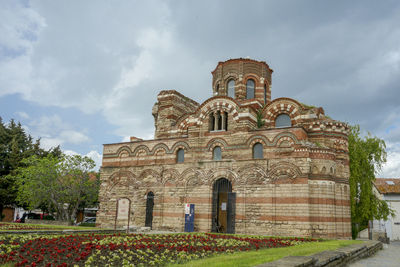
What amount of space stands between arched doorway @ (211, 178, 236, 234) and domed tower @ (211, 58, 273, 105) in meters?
8.00

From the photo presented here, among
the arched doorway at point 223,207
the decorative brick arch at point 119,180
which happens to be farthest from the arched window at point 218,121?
the decorative brick arch at point 119,180

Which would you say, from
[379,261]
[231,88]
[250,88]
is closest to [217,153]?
[231,88]

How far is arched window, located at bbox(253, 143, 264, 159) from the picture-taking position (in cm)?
2025

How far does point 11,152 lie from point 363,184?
31.2 metres

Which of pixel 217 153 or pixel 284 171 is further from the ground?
pixel 217 153

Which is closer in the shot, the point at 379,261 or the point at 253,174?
the point at 379,261

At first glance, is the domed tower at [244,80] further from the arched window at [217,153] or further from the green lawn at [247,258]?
the green lawn at [247,258]

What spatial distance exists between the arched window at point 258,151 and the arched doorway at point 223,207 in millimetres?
2427

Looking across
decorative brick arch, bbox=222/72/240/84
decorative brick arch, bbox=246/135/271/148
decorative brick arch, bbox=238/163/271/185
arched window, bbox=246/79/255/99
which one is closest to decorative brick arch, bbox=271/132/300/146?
decorative brick arch, bbox=246/135/271/148

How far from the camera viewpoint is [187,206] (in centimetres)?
2061

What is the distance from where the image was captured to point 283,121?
2288 cm

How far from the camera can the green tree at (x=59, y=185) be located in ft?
85.9

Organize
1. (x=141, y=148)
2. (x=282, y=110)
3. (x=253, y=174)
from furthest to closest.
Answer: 1. (x=141, y=148)
2. (x=282, y=110)
3. (x=253, y=174)

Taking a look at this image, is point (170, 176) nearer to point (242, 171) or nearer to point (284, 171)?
point (242, 171)
